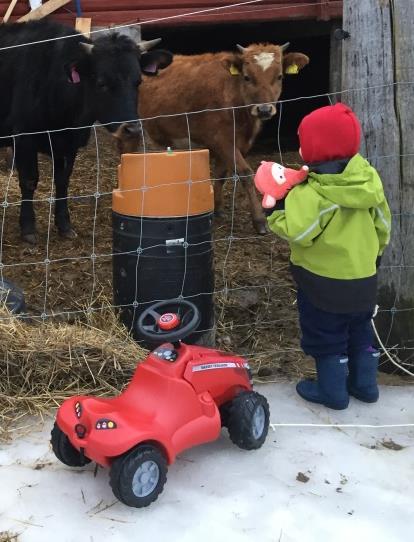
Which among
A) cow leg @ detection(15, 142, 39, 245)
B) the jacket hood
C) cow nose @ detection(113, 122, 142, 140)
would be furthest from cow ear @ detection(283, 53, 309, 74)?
the jacket hood

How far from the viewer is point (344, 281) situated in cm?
296

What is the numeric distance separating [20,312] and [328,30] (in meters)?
8.50

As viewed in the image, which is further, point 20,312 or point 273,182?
point 20,312

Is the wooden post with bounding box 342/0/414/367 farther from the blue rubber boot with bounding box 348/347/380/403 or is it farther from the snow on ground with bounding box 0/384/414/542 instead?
the snow on ground with bounding box 0/384/414/542

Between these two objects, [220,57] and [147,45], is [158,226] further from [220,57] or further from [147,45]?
[220,57]

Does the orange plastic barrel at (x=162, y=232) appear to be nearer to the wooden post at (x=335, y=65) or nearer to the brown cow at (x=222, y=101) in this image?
the brown cow at (x=222, y=101)

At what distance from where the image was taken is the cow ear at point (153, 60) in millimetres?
5676

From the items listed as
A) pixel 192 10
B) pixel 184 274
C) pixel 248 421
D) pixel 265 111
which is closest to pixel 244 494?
pixel 248 421

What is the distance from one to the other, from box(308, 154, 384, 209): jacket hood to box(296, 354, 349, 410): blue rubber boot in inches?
28.8

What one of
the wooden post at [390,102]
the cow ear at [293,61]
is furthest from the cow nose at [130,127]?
the cow ear at [293,61]

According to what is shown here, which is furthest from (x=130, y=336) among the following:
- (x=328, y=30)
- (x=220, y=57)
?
(x=328, y=30)

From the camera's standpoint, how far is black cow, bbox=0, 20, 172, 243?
5.27 meters

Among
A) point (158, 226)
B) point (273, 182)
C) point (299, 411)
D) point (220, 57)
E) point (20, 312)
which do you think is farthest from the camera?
point (220, 57)

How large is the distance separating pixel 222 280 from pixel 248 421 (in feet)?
7.26
